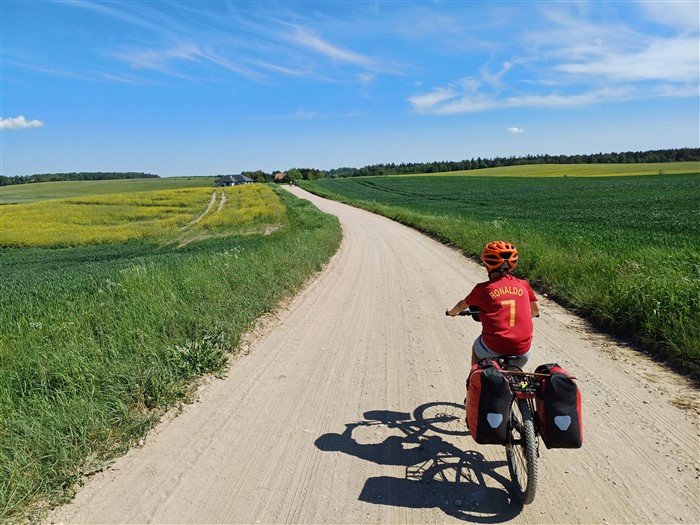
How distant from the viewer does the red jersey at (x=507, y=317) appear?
3.43 metres

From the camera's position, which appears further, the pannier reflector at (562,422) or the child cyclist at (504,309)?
the child cyclist at (504,309)

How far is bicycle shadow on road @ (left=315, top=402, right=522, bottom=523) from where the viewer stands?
120 inches

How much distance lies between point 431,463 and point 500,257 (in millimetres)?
1824

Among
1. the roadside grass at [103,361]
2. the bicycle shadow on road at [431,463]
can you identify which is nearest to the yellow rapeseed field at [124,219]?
the roadside grass at [103,361]

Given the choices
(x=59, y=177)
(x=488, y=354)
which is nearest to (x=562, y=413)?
(x=488, y=354)

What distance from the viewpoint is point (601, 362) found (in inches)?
215

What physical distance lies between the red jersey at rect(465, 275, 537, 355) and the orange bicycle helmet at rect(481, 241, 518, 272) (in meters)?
0.15

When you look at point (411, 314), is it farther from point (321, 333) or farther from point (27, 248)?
point (27, 248)

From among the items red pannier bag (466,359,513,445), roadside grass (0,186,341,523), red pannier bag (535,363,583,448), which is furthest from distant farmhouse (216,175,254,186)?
red pannier bag (535,363,583,448)

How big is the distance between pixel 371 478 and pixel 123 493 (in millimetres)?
1898

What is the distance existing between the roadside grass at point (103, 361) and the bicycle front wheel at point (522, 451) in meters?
3.25

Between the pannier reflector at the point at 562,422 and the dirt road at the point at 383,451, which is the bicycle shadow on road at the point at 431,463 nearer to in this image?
the dirt road at the point at 383,451

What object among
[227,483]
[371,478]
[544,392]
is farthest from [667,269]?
[227,483]

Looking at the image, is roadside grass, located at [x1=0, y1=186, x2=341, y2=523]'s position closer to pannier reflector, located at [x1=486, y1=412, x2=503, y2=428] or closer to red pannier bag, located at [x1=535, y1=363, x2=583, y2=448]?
pannier reflector, located at [x1=486, y1=412, x2=503, y2=428]
